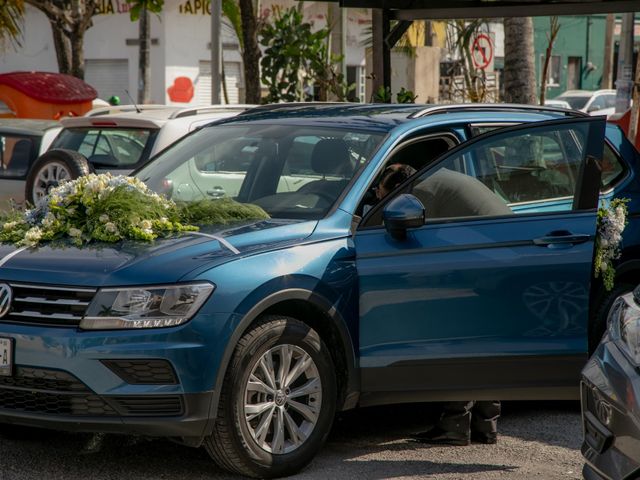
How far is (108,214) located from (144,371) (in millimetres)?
935

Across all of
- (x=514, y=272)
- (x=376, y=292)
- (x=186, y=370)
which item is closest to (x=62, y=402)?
(x=186, y=370)

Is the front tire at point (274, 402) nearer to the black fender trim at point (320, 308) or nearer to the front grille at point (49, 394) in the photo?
the black fender trim at point (320, 308)

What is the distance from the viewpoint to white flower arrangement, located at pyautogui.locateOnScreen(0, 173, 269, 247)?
18.3 feet

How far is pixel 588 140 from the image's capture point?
6.08 meters

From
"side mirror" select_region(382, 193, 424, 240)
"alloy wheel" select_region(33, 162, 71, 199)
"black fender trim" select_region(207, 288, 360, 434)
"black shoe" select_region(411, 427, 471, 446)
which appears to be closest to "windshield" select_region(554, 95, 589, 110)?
"alloy wheel" select_region(33, 162, 71, 199)

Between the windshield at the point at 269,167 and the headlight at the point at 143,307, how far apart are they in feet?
3.20

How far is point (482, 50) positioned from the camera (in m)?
21.7

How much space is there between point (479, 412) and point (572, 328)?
0.74 meters

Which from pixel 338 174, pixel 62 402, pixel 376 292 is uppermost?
pixel 338 174

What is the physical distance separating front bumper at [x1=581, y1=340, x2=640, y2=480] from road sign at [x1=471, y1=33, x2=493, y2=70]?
55.6ft

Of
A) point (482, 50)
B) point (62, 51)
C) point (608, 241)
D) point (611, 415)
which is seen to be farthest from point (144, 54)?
point (611, 415)

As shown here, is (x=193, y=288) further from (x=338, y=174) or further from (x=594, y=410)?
(x=594, y=410)

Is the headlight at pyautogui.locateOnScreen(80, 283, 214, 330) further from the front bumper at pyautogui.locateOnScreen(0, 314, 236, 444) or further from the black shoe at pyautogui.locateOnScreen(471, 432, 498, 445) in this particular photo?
the black shoe at pyautogui.locateOnScreen(471, 432, 498, 445)

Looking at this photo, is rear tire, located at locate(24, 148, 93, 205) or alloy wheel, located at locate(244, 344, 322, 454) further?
rear tire, located at locate(24, 148, 93, 205)
